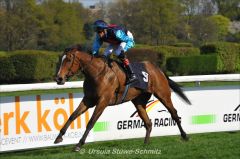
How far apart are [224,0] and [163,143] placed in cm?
7368

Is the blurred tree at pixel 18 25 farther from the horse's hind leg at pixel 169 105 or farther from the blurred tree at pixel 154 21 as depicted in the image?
the horse's hind leg at pixel 169 105

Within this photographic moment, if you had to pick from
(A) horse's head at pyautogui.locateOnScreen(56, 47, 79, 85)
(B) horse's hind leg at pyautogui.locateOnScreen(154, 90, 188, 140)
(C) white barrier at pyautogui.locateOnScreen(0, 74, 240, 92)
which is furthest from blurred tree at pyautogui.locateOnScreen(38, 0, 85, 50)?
(A) horse's head at pyautogui.locateOnScreen(56, 47, 79, 85)

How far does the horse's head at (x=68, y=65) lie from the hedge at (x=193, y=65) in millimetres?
18254

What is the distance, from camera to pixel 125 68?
298 inches

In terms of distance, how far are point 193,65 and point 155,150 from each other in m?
18.9

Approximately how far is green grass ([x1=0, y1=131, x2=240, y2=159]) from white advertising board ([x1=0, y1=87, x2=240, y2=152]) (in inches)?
7.0

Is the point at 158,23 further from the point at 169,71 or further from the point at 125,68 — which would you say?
the point at 125,68

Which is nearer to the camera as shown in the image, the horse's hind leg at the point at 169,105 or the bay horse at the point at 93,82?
the bay horse at the point at 93,82

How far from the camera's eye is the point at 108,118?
841 cm

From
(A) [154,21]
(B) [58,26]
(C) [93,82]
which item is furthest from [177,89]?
(B) [58,26]

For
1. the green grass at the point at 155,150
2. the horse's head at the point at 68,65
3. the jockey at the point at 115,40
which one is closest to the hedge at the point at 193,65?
the green grass at the point at 155,150

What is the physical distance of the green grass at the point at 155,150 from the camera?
666cm

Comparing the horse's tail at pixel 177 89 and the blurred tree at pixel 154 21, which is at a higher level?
the horse's tail at pixel 177 89

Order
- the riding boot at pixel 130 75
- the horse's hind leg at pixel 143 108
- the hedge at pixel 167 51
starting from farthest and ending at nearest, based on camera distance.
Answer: the hedge at pixel 167 51 < the horse's hind leg at pixel 143 108 < the riding boot at pixel 130 75
